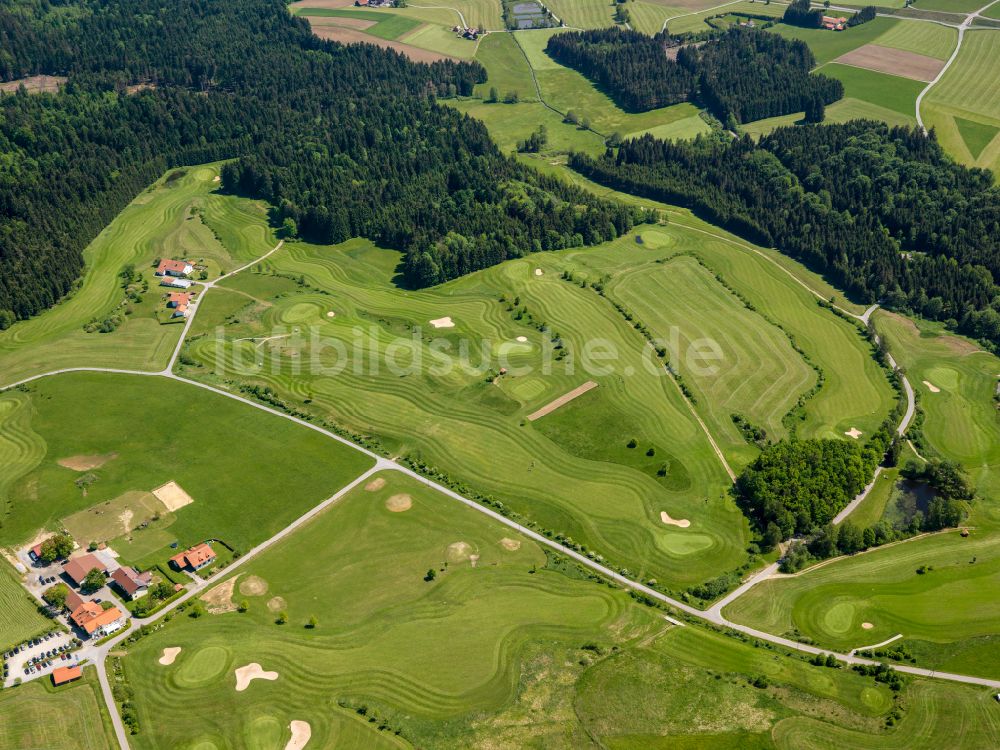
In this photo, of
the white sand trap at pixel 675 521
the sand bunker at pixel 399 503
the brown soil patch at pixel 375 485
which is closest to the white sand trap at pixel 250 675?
the sand bunker at pixel 399 503

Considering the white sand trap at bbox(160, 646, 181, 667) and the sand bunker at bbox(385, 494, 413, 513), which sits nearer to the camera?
the white sand trap at bbox(160, 646, 181, 667)

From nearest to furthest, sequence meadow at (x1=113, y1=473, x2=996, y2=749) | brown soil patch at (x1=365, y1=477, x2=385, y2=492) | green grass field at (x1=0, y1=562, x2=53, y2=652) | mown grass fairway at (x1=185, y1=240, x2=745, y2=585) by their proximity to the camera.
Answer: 1. meadow at (x1=113, y1=473, x2=996, y2=749)
2. green grass field at (x1=0, y1=562, x2=53, y2=652)
3. mown grass fairway at (x1=185, y1=240, x2=745, y2=585)
4. brown soil patch at (x1=365, y1=477, x2=385, y2=492)

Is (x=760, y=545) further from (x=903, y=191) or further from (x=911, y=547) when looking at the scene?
(x=903, y=191)

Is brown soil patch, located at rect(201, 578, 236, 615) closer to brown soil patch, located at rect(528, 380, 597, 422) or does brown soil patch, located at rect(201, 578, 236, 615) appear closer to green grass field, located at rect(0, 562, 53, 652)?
green grass field, located at rect(0, 562, 53, 652)

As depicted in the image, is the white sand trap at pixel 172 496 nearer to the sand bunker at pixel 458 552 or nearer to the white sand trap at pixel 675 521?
the sand bunker at pixel 458 552

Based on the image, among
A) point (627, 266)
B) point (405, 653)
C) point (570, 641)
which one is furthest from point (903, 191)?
point (405, 653)

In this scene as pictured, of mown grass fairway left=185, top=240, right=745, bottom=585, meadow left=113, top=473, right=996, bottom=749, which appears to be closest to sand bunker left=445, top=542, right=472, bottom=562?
meadow left=113, top=473, right=996, bottom=749
